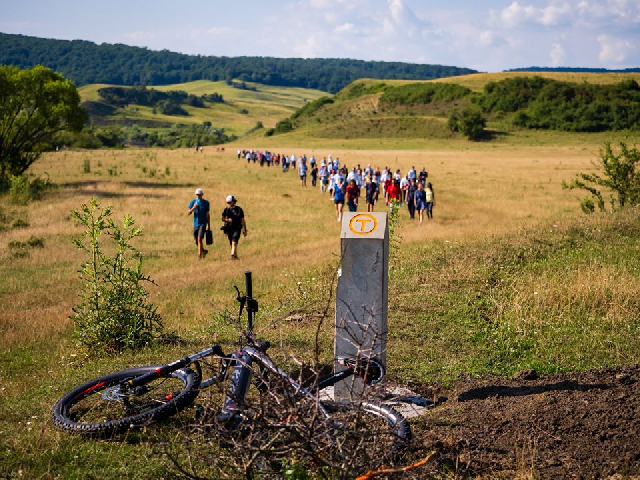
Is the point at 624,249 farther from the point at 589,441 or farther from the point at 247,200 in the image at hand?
the point at 247,200

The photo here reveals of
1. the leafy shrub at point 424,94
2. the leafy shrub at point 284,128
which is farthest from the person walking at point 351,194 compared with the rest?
the leafy shrub at point 284,128

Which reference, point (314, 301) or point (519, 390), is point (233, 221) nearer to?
point (314, 301)

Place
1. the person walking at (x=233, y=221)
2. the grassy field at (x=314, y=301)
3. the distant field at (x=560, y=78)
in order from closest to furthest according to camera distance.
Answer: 1. the grassy field at (x=314, y=301)
2. the person walking at (x=233, y=221)
3. the distant field at (x=560, y=78)

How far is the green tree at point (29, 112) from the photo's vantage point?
32.4 metres

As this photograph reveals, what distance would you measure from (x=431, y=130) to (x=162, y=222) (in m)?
79.3

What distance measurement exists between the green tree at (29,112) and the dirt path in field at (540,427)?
29941mm

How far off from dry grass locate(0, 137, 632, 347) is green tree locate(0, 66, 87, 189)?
2704 millimetres

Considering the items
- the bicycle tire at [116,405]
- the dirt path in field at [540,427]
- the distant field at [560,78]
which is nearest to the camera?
the dirt path in field at [540,427]

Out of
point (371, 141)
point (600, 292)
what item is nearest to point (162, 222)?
point (600, 292)

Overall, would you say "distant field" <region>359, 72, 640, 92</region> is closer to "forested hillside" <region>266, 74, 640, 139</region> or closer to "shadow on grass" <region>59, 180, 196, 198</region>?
"forested hillside" <region>266, 74, 640, 139</region>

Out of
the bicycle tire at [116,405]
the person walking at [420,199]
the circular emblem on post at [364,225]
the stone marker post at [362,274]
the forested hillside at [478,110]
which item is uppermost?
the forested hillside at [478,110]

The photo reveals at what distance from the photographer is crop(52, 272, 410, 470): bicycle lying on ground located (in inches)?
137

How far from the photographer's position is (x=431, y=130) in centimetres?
9775

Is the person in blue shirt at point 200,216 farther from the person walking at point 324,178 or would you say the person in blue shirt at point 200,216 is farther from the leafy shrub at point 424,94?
the leafy shrub at point 424,94
